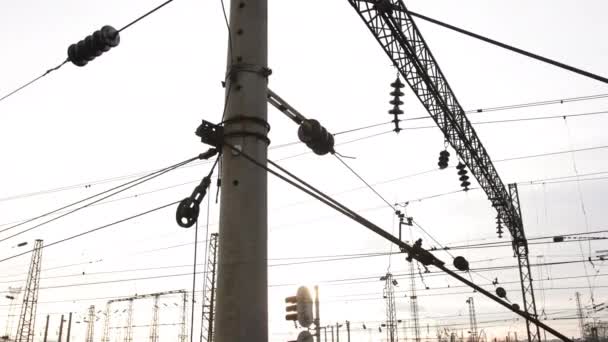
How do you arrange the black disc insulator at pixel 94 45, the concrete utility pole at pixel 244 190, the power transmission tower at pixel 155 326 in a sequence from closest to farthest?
the concrete utility pole at pixel 244 190 < the black disc insulator at pixel 94 45 < the power transmission tower at pixel 155 326

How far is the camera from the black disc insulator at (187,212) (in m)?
5.32

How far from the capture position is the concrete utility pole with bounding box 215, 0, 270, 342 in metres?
4.50

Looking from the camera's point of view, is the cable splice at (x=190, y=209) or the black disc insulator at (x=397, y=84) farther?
the black disc insulator at (x=397, y=84)

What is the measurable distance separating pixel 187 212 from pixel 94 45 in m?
2.35

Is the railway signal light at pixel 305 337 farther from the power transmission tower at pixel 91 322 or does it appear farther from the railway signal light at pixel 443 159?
the power transmission tower at pixel 91 322

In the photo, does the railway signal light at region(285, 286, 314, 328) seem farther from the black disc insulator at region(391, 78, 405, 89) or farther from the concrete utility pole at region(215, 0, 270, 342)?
the black disc insulator at region(391, 78, 405, 89)

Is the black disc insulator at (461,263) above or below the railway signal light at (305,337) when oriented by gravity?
above

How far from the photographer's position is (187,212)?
5.31 m

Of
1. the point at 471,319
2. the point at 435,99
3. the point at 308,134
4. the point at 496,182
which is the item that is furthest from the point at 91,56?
the point at 471,319

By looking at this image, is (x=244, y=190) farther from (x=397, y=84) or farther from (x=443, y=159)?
(x=443, y=159)

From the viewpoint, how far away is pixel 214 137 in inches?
Result: 195

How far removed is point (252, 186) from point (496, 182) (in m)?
23.6

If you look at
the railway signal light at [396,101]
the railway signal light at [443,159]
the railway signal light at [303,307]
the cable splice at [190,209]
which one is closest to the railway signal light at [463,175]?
the railway signal light at [443,159]

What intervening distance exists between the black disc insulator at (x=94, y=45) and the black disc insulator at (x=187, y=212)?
2.12 metres
